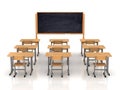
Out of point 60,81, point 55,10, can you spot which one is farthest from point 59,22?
point 60,81

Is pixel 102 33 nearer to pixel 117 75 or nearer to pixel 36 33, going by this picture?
pixel 36 33

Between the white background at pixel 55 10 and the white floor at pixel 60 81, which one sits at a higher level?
the white background at pixel 55 10

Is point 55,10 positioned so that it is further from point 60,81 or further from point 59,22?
point 60,81

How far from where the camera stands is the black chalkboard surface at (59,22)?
48.2 ft

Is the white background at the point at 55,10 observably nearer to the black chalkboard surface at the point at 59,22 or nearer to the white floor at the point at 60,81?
the black chalkboard surface at the point at 59,22

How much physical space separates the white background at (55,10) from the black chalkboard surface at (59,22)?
9.0 inches

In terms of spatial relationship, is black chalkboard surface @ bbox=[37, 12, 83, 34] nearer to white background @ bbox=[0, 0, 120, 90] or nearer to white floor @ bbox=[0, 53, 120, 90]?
white background @ bbox=[0, 0, 120, 90]

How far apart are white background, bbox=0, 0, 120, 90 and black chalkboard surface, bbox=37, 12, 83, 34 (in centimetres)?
23

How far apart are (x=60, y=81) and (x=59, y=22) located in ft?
18.7

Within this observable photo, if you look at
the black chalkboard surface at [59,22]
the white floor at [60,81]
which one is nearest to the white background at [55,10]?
the black chalkboard surface at [59,22]

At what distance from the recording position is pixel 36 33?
14703 mm

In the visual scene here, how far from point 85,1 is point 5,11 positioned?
382 cm

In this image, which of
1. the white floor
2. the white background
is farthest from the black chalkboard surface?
the white floor

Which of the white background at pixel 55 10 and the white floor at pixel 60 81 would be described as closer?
the white floor at pixel 60 81
